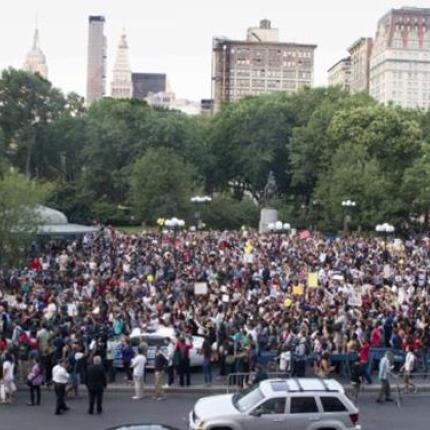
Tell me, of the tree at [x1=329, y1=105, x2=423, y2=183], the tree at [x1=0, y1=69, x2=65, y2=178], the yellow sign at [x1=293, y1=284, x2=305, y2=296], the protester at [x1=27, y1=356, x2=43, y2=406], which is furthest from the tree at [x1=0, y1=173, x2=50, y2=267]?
the tree at [x1=0, y1=69, x2=65, y2=178]

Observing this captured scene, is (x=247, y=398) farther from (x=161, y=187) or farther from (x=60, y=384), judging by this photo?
(x=161, y=187)

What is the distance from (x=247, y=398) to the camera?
17062 millimetres

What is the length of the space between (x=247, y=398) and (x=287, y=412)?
2.97 ft

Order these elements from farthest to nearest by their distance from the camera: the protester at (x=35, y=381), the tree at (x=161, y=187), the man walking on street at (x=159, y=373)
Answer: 1. the tree at (x=161, y=187)
2. the man walking on street at (x=159, y=373)
3. the protester at (x=35, y=381)

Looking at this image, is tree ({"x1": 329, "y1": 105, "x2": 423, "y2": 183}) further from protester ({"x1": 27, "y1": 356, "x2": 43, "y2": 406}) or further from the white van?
protester ({"x1": 27, "y1": 356, "x2": 43, "y2": 406})

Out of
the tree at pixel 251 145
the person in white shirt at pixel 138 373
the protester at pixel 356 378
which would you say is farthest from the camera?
the tree at pixel 251 145

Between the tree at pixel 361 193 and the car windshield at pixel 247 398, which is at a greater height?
the tree at pixel 361 193

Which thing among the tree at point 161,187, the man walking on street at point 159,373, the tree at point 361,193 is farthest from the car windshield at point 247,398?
the tree at point 161,187

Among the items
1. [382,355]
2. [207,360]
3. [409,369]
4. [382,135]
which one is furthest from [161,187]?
[409,369]

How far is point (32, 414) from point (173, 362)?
4119mm

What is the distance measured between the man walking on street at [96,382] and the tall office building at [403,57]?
162 metres

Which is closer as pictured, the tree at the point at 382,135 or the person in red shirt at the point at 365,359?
the person in red shirt at the point at 365,359

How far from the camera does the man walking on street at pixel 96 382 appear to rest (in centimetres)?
1944

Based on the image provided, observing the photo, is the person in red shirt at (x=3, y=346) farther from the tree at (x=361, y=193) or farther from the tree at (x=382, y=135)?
the tree at (x=382, y=135)
